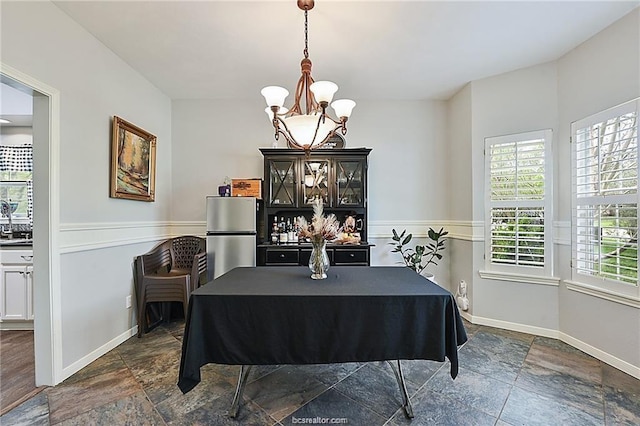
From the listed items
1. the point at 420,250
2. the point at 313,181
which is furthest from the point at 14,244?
the point at 420,250

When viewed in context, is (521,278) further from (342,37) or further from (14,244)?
(14,244)

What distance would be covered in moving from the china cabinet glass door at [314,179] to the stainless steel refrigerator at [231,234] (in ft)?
2.20

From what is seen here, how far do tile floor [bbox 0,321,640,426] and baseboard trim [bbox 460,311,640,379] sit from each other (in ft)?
0.22

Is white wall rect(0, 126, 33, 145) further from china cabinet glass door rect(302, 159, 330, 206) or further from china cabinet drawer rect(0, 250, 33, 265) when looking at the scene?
china cabinet glass door rect(302, 159, 330, 206)

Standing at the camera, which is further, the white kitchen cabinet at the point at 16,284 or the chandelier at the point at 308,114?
the white kitchen cabinet at the point at 16,284

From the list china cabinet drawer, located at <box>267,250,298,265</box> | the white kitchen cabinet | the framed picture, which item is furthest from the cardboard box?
the white kitchen cabinet

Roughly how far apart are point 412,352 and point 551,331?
2.37m

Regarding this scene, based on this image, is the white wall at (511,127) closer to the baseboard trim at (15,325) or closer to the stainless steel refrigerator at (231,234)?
the stainless steel refrigerator at (231,234)

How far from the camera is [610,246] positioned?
2520 millimetres

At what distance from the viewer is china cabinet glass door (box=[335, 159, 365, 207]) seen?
375cm

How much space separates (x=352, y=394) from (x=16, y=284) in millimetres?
3613

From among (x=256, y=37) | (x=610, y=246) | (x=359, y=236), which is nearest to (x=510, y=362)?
(x=610, y=246)

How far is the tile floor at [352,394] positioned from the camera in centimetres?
185

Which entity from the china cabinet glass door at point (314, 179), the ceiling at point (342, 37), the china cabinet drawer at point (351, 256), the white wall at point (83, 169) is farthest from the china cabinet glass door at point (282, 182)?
the white wall at point (83, 169)
